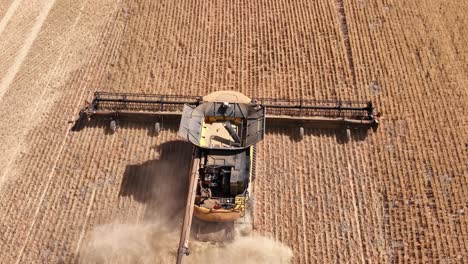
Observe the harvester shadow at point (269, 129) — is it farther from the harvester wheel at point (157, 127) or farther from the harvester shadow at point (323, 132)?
the harvester wheel at point (157, 127)

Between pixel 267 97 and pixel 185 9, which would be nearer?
pixel 267 97

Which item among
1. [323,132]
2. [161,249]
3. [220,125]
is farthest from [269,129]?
[161,249]

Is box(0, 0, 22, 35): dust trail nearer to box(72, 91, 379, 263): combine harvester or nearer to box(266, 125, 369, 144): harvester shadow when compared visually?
box(72, 91, 379, 263): combine harvester

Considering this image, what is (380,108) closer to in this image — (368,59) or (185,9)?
(368,59)

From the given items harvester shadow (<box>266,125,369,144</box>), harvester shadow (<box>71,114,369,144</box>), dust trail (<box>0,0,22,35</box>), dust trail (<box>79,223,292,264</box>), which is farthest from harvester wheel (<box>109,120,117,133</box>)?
dust trail (<box>0,0,22,35</box>)

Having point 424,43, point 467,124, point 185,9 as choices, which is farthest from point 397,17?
point 185,9

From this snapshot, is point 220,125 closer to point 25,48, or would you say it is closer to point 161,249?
point 161,249
